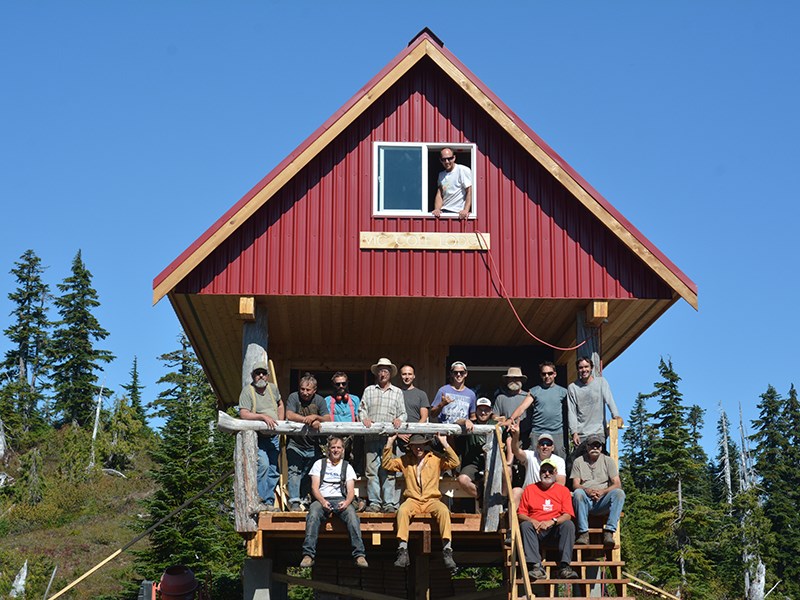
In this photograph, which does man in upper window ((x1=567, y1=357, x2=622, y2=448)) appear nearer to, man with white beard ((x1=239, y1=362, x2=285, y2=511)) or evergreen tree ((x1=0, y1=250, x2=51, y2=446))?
man with white beard ((x1=239, y1=362, x2=285, y2=511))

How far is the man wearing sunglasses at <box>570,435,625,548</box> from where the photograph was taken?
14000 mm

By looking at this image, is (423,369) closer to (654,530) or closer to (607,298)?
(607,298)

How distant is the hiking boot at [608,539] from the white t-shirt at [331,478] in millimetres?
3120

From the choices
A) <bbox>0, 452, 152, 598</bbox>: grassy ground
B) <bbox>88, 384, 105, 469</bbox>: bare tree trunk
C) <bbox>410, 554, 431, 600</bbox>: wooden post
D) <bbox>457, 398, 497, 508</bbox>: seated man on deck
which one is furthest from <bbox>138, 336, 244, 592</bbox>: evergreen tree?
<bbox>88, 384, 105, 469</bbox>: bare tree trunk

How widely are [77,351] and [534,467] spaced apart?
7353 centimetres

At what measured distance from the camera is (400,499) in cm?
1477

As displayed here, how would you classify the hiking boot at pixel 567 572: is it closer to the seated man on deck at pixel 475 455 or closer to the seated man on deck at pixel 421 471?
the seated man on deck at pixel 421 471

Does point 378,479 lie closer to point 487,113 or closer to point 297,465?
point 297,465

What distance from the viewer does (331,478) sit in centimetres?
1393

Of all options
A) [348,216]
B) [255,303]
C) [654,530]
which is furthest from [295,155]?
[654,530]

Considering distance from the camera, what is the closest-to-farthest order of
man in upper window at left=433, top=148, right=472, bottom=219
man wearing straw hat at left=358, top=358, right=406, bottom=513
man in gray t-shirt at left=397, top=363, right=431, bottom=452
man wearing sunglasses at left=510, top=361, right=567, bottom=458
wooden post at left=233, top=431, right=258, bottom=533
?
wooden post at left=233, top=431, right=258, bottom=533 → man wearing straw hat at left=358, top=358, right=406, bottom=513 → man in gray t-shirt at left=397, top=363, right=431, bottom=452 → man wearing sunglasses at left=510, top=361, right=567, bottom=458 → man in upper window at left=433, top=148, right=472, bottom=219

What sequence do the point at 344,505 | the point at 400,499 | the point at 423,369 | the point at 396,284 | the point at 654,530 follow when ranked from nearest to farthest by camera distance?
the point at 344,505 → the point at 400,499 → the point at 396,284 → the point at 423,369 → the point at 654,530

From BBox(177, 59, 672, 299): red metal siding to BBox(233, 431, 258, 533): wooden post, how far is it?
91.9 inches

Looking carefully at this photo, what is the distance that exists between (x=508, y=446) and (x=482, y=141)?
447 centimetres
